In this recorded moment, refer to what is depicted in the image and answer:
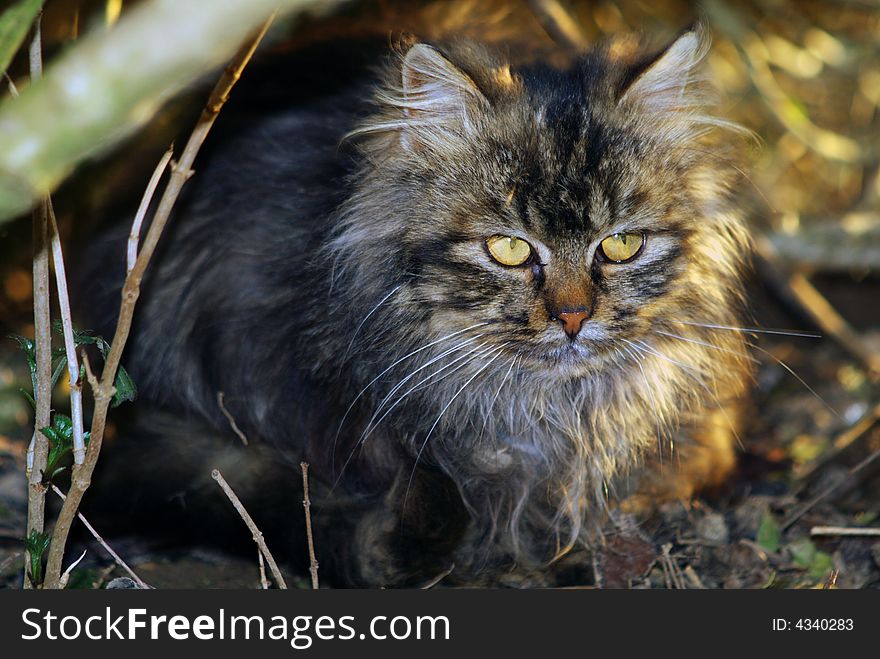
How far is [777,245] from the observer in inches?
145

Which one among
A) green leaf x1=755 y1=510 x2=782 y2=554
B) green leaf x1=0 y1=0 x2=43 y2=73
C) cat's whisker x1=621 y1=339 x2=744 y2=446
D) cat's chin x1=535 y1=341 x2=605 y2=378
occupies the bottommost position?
green leaf x1=755 y1=510 x2=782 y2=554

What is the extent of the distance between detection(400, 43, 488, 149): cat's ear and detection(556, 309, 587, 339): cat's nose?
1.70ft

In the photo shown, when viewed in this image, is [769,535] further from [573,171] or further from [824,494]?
[573,171]

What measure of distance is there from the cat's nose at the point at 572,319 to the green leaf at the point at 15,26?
1.21 metres

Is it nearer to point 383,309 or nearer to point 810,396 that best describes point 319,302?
point 383,309

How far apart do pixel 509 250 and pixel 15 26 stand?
110 cm

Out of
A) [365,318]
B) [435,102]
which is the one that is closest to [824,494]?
[365,318]

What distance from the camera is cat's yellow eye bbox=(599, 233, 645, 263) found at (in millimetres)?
2144

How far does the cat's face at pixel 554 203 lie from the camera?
2100mm

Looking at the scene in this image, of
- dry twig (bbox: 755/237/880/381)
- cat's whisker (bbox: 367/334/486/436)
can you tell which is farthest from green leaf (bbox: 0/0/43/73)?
dry twig (bbox: 755/237/880/381)

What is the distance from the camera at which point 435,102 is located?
222cm

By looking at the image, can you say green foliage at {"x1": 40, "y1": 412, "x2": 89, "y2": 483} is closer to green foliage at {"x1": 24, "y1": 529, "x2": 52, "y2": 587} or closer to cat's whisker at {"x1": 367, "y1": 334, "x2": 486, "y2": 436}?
green foliage at {"x1": 24, "y1": 529, "x2": 52, "y2": 587}

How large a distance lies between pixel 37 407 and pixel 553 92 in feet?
4.49

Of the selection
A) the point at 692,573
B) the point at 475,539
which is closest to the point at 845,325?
the point at 692,573
